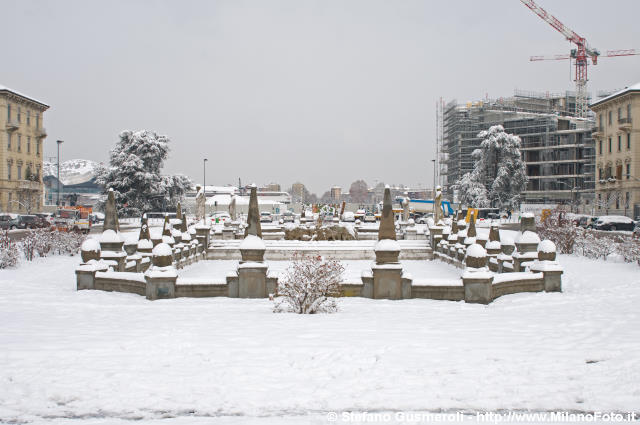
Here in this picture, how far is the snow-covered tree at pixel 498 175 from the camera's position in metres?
64.0

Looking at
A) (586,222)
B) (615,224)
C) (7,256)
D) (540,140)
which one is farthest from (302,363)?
(540,140)

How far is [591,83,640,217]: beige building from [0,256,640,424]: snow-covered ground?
48.9m

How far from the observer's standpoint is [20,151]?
57656 mm

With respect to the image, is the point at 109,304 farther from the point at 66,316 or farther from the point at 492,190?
the point at 492,190

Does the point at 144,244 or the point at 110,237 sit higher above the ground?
the point at 110,237

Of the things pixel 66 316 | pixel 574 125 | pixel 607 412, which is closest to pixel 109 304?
pixel 66 316

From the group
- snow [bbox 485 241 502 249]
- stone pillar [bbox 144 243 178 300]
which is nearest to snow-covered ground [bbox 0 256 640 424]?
stone pillar [bbox 144 243 178 300]

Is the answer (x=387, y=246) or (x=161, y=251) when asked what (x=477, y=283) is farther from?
(x=161, y=251)

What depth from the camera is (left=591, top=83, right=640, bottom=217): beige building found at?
172 feet

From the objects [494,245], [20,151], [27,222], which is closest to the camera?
[494,245]

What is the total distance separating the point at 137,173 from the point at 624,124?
56.5m

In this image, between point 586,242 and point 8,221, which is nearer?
point 586,242

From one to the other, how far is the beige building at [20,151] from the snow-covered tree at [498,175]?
55246 mm

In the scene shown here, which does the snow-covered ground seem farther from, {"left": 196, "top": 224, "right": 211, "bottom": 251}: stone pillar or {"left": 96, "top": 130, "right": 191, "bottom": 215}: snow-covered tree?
{"left": 96, "top": 130, "right": 191, "bottom": 215}: snow-covered tree
